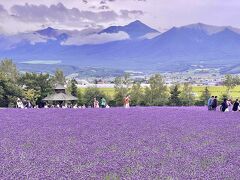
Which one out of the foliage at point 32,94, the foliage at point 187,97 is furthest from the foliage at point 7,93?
the foliage at point 187,97

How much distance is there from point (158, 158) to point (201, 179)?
91.7 inches

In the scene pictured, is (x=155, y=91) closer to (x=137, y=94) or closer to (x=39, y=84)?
(x=137, y=94)

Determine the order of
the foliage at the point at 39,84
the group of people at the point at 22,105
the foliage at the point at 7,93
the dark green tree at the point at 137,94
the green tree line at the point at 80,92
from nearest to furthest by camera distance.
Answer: the group of people at the point at 22,105
the foliage at the point at 7,93
the green tree line at the point at 80,92
the foliage at the point at 39,84
the dark green tree at the point at 137,94

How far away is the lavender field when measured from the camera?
7.66m

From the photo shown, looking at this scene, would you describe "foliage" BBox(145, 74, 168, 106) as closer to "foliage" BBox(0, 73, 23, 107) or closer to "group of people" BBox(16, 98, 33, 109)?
"foliage" BBox(0, 73, 23, 107)

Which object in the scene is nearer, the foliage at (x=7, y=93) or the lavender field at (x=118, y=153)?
the lavender field at (x=118, y=153)

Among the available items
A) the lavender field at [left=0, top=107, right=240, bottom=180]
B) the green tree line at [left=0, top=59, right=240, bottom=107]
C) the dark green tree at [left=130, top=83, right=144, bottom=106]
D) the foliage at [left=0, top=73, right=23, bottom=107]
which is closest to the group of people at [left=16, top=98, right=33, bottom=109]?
the green tree line at [left=0, top=59, right=240, bottom=107]

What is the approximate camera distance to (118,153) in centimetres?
988

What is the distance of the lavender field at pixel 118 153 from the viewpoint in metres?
7.66

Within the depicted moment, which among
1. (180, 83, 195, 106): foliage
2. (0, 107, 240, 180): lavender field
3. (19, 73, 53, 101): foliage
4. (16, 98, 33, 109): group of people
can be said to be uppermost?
(19, 73, 53, 101): foliage

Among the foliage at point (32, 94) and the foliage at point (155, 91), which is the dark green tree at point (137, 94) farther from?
the foliage at point (32, 94)

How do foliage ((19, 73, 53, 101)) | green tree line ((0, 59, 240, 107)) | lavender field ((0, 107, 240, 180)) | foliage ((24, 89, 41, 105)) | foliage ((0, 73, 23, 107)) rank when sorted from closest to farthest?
lavender field ((0, 107, 240, 180)), foliage ((0, 73, 23, 107)), green tree line ((0, 59, 240, 107)), foliage ((24, 89, 41, 105)), foliage ((19, 73, 53, 101))

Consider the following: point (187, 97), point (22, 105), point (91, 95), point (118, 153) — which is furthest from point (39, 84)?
point (118, 153)

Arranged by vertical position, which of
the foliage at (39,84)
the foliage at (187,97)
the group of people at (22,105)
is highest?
the foliage at (39,84)
